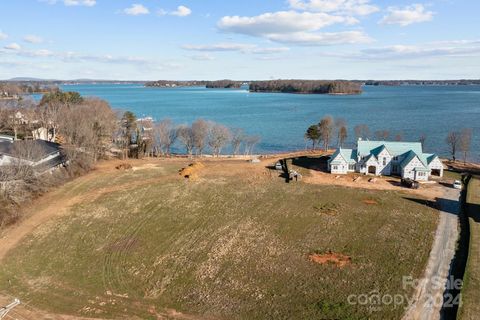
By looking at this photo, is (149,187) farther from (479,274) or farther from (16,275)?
(479,274)

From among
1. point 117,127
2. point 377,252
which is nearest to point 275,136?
point 117,127

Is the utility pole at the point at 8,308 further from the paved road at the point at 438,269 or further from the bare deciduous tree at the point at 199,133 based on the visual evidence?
the bare deciduous tree at the point at 199,133

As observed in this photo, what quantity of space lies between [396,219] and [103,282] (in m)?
23.6

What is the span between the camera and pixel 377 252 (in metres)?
26.8

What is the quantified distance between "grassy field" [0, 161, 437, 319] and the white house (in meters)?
5.52

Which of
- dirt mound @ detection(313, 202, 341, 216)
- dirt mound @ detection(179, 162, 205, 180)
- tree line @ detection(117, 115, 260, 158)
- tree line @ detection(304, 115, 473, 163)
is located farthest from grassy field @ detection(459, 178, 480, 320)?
tree line @ detection(117, 115, 260, 158)

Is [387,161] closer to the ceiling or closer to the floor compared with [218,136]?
closer to the floor

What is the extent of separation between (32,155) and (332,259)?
3579cm

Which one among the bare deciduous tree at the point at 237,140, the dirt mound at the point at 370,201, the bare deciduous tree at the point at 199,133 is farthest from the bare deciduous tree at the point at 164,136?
the dirt mound at the point at 370,201

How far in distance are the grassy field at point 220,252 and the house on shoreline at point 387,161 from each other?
6492 millimetres

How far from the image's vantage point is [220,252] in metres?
27.3

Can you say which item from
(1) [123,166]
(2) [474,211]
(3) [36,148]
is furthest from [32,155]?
(2) [474,211]

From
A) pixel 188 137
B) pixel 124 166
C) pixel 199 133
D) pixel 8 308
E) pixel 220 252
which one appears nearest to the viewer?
pixel 8 308

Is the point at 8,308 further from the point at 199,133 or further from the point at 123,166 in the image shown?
the point at 199,133
